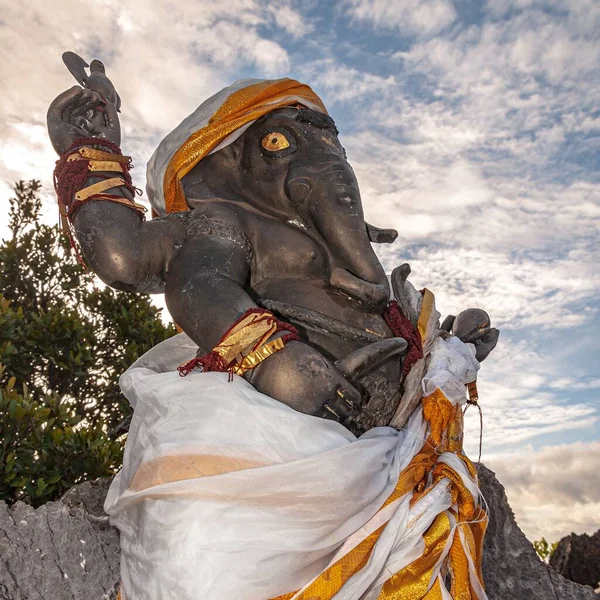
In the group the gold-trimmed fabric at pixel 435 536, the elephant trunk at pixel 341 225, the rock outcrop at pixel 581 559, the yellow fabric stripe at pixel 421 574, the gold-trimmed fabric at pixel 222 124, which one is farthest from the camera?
the rock outcrop at pixel 581 559

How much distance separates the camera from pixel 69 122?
2191 millimetres

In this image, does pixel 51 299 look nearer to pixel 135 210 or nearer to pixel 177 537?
pixel 135 210

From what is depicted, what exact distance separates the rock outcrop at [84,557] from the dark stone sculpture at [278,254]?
87 centimetres

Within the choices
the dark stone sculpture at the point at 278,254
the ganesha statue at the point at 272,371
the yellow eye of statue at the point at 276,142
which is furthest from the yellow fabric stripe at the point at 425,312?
the yellow eye of statue at the point at 276,142

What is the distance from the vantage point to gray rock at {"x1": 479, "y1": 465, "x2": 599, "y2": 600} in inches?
101

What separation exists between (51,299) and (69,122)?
89.2 inches

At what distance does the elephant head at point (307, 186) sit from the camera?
216cm

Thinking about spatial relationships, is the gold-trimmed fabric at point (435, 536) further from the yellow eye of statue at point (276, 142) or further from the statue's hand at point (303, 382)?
the yellow eye of statue at point (276, 142)

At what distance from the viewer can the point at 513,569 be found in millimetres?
2650

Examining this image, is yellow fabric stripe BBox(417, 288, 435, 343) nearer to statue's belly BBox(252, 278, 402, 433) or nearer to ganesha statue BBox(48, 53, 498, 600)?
ganesha statue BBox(48, 53, 498, 600)

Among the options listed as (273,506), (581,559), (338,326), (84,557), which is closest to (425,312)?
(338,326)

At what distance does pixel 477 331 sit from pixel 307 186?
0.80m

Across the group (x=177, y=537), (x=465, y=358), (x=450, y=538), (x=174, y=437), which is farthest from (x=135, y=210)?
(x=450, y=538)

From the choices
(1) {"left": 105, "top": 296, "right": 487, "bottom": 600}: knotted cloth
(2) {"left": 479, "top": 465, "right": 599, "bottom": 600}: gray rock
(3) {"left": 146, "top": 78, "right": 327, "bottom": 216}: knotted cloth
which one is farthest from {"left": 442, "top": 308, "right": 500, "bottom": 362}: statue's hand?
(3) {"left": 146, "top": 78, "right": 327, "bottom": 216}: knotted cloth
